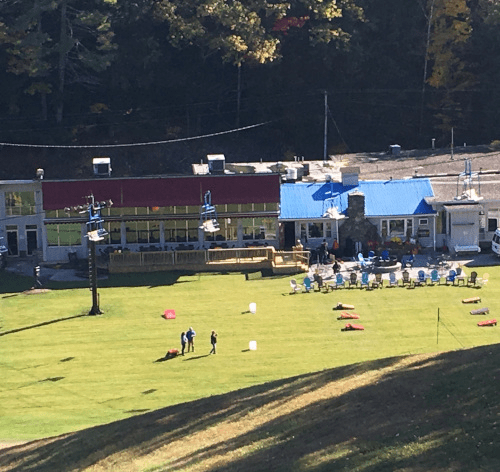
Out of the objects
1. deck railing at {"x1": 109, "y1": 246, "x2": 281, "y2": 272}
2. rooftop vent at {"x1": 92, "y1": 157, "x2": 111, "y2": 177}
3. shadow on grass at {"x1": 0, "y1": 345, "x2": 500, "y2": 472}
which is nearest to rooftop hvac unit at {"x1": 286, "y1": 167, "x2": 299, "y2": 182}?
deck railing at {"x1": 109, "y1": 246, "x2": 281, "y2": 272}

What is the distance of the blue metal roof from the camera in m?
76.4

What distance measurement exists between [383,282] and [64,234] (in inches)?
736

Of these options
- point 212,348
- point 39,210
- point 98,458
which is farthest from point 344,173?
point 98,458

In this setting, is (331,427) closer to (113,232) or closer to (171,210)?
(171,210)

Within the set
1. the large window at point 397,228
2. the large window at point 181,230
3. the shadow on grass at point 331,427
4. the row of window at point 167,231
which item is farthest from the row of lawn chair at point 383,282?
the shadow on grass at point 331,427

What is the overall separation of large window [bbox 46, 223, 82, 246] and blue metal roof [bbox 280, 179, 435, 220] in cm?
1151

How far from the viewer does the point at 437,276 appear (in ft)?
224

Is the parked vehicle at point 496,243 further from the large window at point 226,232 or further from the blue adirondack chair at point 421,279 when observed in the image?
the large window at point 226,232

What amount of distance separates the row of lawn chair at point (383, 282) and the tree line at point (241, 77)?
3366 centimetres

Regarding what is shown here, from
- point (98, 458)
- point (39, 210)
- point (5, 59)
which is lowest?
point (98, 458)

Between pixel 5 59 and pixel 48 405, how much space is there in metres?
50.8

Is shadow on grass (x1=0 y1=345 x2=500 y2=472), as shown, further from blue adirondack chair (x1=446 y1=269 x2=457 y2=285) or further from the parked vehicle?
the parked vehicle

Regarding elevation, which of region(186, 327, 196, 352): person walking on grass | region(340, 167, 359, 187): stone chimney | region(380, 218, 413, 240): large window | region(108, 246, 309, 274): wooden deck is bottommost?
region(186, 327, 196, 352): person walking on grass

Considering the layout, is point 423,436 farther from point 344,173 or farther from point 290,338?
point 344,173
